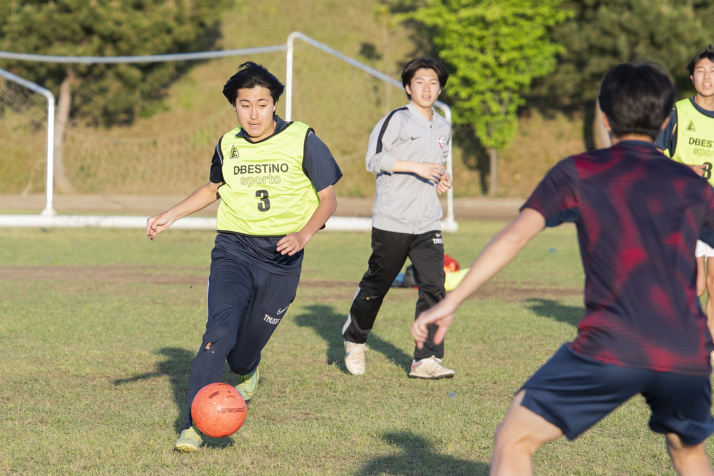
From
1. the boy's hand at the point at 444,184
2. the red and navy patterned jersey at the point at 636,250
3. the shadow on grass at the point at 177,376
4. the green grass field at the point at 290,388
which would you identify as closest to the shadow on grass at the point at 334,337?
the green grass field at the point at 290,388

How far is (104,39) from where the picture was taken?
31.9m

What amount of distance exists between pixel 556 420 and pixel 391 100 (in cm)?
2300

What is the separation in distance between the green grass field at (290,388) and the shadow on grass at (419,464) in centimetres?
2

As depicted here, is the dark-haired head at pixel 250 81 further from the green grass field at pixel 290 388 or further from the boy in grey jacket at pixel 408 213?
the green grass field at pixel 290 388

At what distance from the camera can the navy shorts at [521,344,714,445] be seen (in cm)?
270

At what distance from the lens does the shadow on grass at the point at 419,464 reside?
444 centimetres

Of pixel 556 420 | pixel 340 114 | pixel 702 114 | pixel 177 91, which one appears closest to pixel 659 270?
pixel 556 420

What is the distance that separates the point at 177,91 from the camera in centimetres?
3638

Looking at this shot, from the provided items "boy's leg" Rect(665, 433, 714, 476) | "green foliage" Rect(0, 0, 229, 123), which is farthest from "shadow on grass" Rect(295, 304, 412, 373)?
"green foliage" Rect(0, 0, 229, 123)

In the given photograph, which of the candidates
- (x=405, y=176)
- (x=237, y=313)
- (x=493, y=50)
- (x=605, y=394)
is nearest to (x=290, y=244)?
(x=237, y=313)

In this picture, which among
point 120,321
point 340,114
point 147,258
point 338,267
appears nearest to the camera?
point 120,321

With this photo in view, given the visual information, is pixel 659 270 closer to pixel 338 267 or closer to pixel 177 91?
pixel 338 267

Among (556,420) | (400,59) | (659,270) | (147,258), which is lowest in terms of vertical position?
(147,258)

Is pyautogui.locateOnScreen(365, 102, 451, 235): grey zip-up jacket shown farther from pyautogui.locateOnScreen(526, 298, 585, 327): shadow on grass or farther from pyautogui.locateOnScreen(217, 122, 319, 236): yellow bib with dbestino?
pyautogui.locateOnScreen(526, 298, 585, 327): shadow on grass
